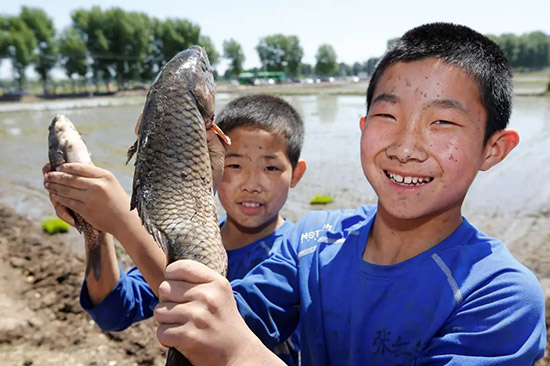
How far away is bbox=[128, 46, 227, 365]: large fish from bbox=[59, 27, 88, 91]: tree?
6662 centimetres

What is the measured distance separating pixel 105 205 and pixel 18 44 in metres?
63.9

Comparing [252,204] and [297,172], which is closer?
[252,204]

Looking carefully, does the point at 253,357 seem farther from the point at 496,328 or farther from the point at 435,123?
the point at 435,123

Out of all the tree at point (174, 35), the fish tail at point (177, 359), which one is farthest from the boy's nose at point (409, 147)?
the tree at point (174, 35)

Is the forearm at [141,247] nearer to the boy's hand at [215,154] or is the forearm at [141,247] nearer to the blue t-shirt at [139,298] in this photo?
the blue t-shirt at [139,298]

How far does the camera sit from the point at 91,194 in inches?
77.7

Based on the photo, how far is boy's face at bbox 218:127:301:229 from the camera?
2.69m

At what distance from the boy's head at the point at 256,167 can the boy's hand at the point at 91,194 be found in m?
0.77

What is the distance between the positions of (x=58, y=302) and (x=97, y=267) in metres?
3.07

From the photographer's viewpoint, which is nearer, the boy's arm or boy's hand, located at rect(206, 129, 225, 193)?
boy's hand, located at rect(206, 129, 225, 193)

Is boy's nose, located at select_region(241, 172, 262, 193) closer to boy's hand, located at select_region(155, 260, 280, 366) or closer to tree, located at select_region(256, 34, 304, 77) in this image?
boy's hand, located at select_region(155, 260, 280, 366)

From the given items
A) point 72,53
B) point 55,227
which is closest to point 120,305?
point 55,227

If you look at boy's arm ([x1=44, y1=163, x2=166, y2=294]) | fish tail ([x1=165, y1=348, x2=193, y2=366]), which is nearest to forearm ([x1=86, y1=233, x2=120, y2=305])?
boy's arm ([x1=44, y1=163, x2=166, y2=294])

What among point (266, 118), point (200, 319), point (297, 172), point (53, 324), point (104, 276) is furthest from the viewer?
point (53, 324)
